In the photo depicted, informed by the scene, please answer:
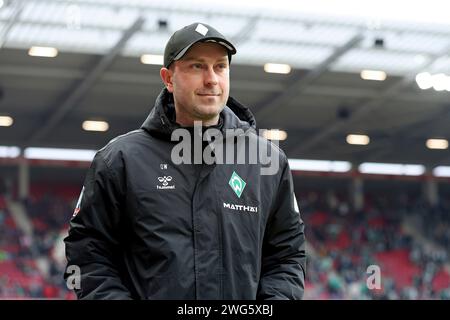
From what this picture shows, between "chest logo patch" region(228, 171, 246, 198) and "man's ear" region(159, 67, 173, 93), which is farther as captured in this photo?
"man's ear" region(159, 67, 173, 93)

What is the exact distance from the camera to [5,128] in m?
28.6

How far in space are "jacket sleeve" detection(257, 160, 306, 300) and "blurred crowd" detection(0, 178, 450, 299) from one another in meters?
20.7

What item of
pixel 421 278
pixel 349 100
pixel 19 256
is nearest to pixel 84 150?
pixel 19 256

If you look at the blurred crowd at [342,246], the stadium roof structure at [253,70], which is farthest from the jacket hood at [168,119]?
the blurred crowd at [342,246]

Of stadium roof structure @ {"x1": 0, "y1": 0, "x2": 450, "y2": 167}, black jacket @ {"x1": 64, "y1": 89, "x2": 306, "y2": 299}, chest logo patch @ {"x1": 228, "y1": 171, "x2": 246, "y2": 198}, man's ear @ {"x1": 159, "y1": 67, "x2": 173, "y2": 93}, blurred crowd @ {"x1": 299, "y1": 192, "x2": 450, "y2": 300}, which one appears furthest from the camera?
blurred crowd @ {"x1": 299, "y1": 192, "x2": 450, "y2": 300}

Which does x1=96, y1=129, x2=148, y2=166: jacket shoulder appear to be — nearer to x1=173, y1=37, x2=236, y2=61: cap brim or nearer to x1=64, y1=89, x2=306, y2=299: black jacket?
x1=64, y1=89, x2=306, y2=299: black jacket

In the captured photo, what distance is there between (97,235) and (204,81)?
0.55 m

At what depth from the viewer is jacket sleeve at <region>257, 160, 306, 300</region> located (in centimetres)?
294

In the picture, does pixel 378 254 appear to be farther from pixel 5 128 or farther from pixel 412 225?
pixel 5 128

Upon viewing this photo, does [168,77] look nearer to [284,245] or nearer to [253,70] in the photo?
[284,245]

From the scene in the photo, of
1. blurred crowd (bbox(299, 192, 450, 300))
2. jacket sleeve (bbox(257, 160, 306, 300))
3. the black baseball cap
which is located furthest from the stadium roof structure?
jacket sleeve (bbox(257, 160, 306, 300))

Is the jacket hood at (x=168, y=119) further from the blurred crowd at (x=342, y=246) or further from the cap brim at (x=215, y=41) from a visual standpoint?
the blurred crowd at (x=342, y=246)
